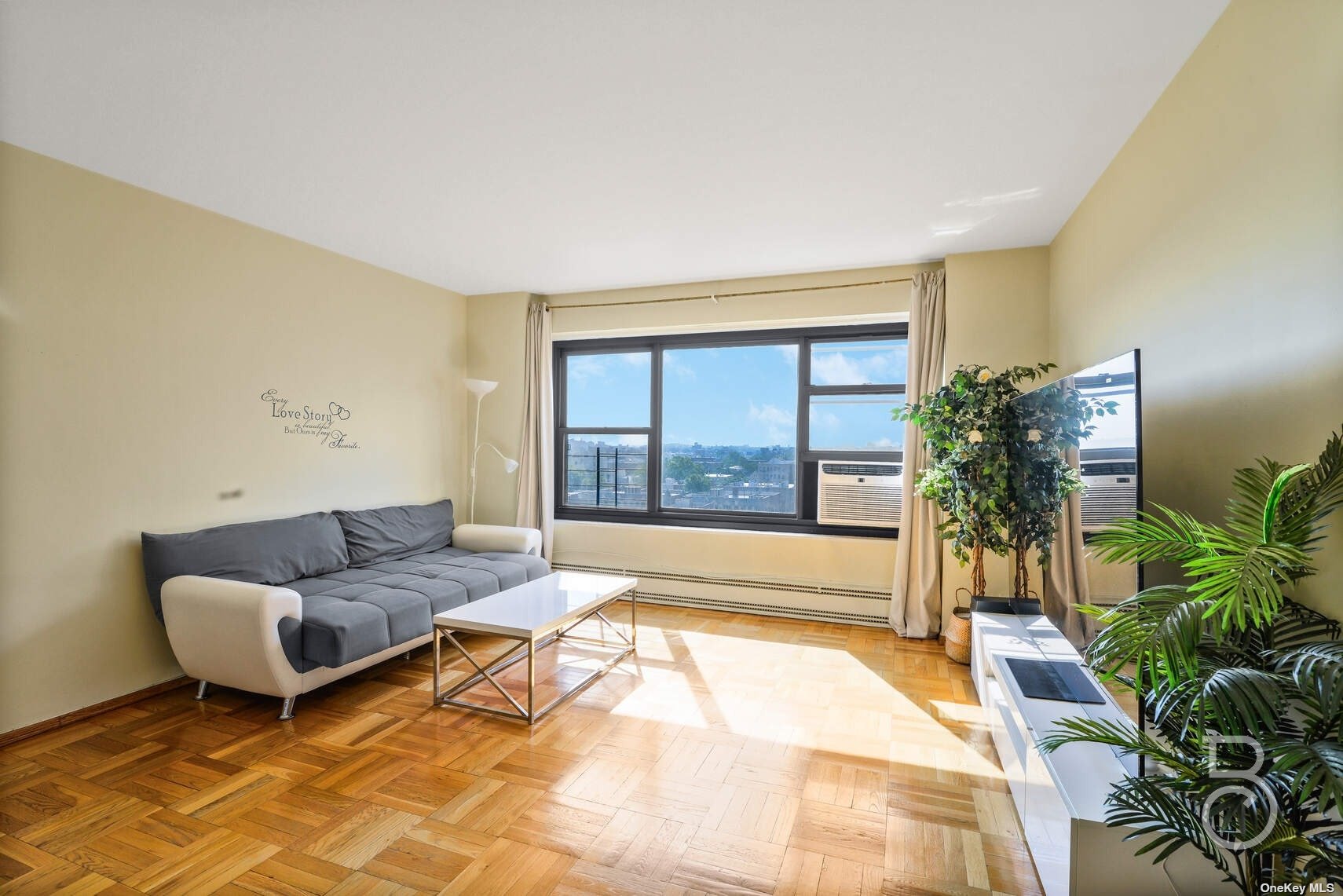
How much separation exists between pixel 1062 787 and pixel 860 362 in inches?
138

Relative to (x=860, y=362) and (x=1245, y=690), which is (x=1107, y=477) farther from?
(x=860, y=362)

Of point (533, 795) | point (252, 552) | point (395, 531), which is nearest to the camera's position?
point (533, 795)

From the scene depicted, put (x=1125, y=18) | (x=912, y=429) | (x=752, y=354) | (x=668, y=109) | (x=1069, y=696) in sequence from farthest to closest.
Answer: (x=752, y=354), (x=912, y=429), (x=668, y=109), (x=1069, y=696), (x=1125, y=18)

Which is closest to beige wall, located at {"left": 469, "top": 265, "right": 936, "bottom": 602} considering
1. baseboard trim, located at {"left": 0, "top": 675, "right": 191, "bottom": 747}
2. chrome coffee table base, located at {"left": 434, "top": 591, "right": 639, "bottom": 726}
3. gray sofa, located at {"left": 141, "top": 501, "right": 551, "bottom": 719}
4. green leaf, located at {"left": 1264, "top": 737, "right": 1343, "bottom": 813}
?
gray sofa, located at {"left": 141, "top": 501, "right": 551, "bottom": 719}

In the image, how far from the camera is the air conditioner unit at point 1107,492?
195cm

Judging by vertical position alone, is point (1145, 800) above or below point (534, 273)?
below

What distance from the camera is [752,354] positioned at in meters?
5.09

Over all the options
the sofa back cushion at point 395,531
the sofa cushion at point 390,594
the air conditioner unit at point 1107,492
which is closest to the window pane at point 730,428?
the sofa cushion at point 390,594

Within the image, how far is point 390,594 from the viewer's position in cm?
341

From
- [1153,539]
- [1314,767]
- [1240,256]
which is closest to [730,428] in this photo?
[1240,256]

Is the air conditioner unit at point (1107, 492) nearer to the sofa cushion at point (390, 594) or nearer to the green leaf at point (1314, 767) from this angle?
the green leaf at point (1314, 767)

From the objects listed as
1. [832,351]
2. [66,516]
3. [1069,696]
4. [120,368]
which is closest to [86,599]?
[66,516]

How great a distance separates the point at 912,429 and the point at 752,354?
1407 millimetres

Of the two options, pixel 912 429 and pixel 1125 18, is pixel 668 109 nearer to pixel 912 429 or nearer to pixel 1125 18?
pixel 1125 18
